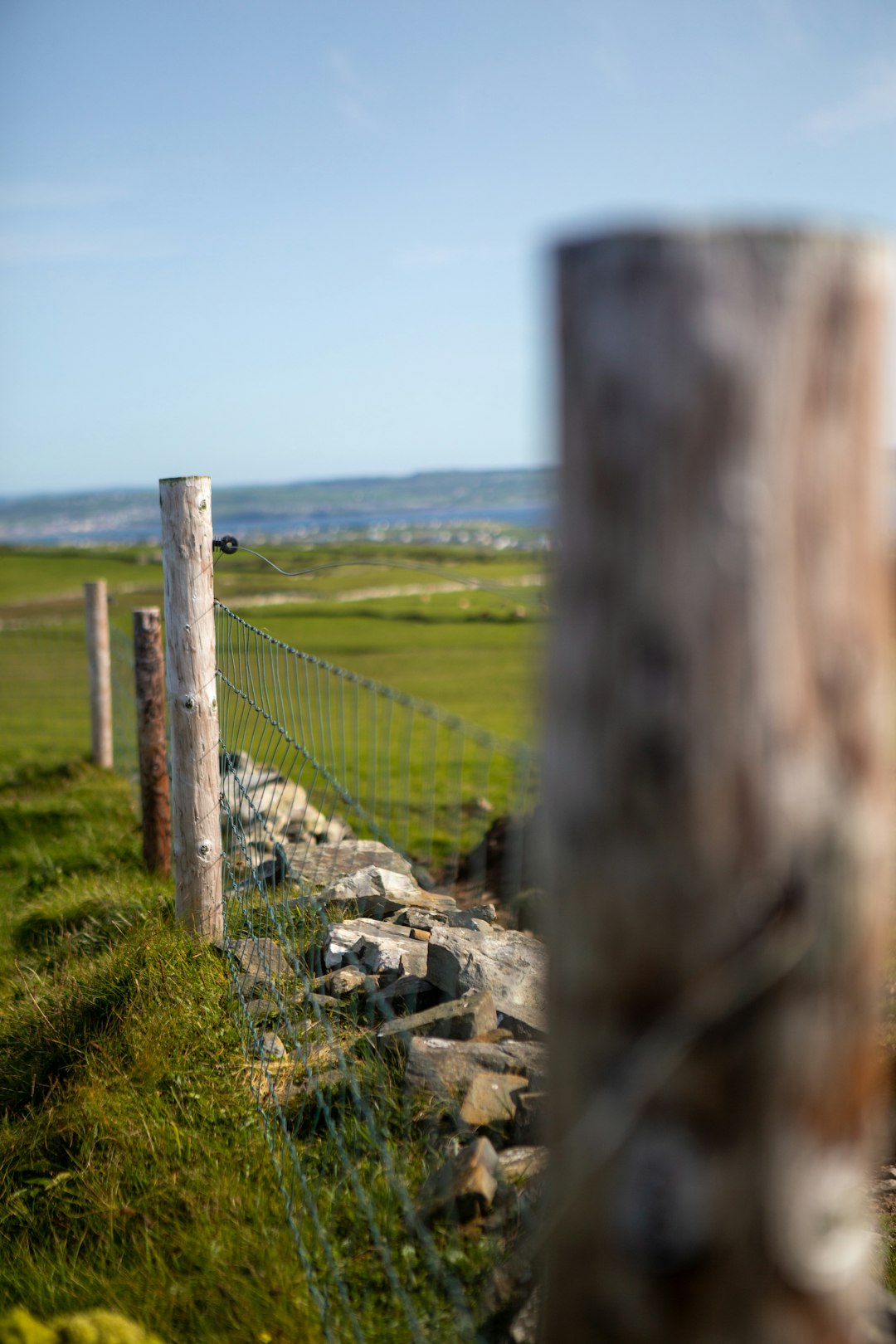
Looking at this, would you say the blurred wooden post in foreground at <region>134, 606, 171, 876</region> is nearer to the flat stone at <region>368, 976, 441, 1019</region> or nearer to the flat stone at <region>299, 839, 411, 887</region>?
the flat stone at <region>299, 839, 411, 887</region>

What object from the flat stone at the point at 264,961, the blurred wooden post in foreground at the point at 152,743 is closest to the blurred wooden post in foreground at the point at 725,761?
the flat stone at the point at 264,961

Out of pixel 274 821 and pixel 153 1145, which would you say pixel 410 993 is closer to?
pixel 153 1145

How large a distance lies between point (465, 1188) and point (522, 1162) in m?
0.23

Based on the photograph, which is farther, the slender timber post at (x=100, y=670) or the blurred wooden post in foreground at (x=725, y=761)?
the slender timber post at (x=100, y=670)

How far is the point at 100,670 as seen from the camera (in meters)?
9.84

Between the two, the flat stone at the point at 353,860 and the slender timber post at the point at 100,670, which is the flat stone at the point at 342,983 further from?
the slender timber post at the point at 100,670

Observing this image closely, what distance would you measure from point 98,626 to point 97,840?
2.96m

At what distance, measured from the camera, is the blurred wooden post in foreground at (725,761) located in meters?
1.04

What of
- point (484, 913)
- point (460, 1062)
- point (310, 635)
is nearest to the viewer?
point (460, 1062)

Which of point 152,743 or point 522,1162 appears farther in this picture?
point 152,743

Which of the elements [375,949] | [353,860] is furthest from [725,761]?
[353,860]

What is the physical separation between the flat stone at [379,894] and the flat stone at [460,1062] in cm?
125

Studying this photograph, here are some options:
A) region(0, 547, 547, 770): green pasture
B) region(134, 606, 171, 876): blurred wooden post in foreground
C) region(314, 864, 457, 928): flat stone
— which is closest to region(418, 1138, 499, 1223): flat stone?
region(0, 547, 547, 770): green pasture

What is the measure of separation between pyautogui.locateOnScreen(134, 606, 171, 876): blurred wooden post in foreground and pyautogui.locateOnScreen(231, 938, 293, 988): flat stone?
2.55 meters
